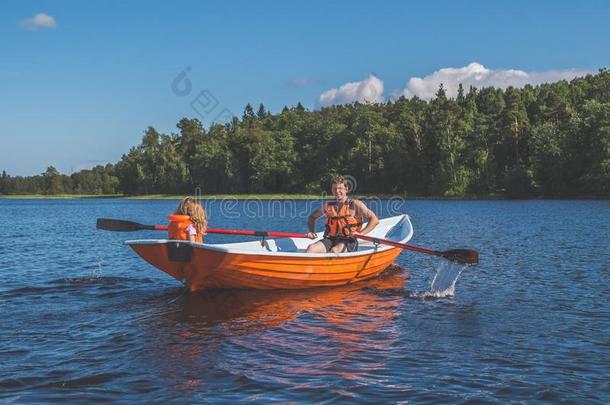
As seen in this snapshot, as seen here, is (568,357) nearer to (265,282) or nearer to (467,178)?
(265,282)

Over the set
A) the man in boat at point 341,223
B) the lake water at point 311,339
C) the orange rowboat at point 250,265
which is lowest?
the lake water at point 311,339

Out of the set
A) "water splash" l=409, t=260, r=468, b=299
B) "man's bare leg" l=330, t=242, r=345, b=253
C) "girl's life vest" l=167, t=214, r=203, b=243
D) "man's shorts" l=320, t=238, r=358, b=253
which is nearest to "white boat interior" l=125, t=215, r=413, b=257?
"man's shorts" l=320, t=238, r=358, b=253

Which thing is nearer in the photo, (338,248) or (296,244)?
(338,248)

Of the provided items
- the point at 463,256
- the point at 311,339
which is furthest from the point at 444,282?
the point at 311,339

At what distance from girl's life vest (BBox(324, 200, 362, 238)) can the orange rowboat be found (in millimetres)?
613

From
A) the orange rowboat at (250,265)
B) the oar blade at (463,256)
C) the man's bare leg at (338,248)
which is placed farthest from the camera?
the man's bare leg at (338,248)

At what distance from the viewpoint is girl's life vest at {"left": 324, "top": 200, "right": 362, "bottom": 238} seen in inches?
475

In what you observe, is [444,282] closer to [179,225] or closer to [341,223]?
[341,223]

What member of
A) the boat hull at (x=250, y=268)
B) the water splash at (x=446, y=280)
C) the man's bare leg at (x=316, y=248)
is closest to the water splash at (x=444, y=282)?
the water splash at (x=446, y=280)

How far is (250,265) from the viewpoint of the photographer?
10.2 meters

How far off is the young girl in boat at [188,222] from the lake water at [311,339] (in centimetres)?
122

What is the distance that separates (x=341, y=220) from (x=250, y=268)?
2701 millimetres

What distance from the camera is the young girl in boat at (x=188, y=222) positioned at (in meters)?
10.2

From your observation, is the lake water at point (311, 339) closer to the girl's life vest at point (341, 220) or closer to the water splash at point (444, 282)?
the water splash at point (444, 282)
